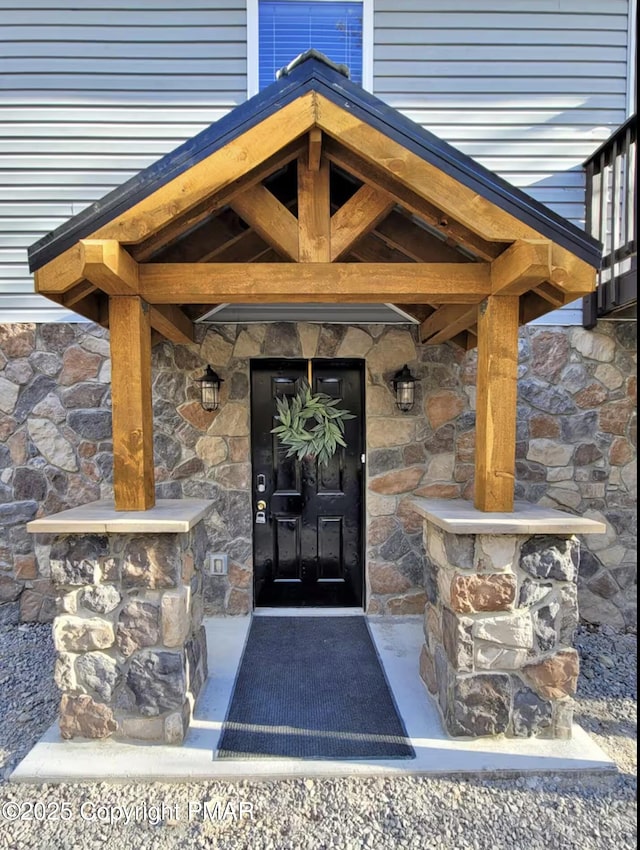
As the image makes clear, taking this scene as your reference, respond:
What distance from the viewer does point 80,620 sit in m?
2.27

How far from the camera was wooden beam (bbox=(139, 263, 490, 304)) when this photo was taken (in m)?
2.27

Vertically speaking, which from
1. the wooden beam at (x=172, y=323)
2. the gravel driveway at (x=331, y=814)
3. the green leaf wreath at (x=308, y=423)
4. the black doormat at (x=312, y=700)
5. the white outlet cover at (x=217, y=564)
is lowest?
the gravel driveway at (x=331, y=814)

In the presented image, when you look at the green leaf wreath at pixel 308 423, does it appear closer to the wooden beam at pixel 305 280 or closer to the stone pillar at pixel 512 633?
the wooden beam at pixel 305 280

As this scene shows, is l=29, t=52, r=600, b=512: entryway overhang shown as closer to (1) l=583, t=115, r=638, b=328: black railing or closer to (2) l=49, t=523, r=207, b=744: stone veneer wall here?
(2) l=49, t=523, r=207, b=744: stone veneer wall

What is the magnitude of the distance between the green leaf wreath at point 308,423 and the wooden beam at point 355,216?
158 centimetres

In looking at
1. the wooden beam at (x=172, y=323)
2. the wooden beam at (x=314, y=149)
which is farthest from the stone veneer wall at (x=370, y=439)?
the wooden beam at (x=314, y=149)

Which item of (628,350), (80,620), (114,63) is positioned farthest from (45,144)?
(628,350)

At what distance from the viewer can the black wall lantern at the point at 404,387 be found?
140 inches

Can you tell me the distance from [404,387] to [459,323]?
0.81 m

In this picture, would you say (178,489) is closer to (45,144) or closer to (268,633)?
(268,633)

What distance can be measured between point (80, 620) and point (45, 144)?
12.3 feet

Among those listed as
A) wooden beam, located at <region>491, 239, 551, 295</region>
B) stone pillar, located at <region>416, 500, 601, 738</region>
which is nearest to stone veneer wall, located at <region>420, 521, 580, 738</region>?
stone pillar, located at <region>416, 500, 601, 738</region>

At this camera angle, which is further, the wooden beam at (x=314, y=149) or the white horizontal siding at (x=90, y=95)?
the white horizontal siding at (x=90, y=95)

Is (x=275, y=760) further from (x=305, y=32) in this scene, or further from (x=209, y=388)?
(x=305, y=32)
